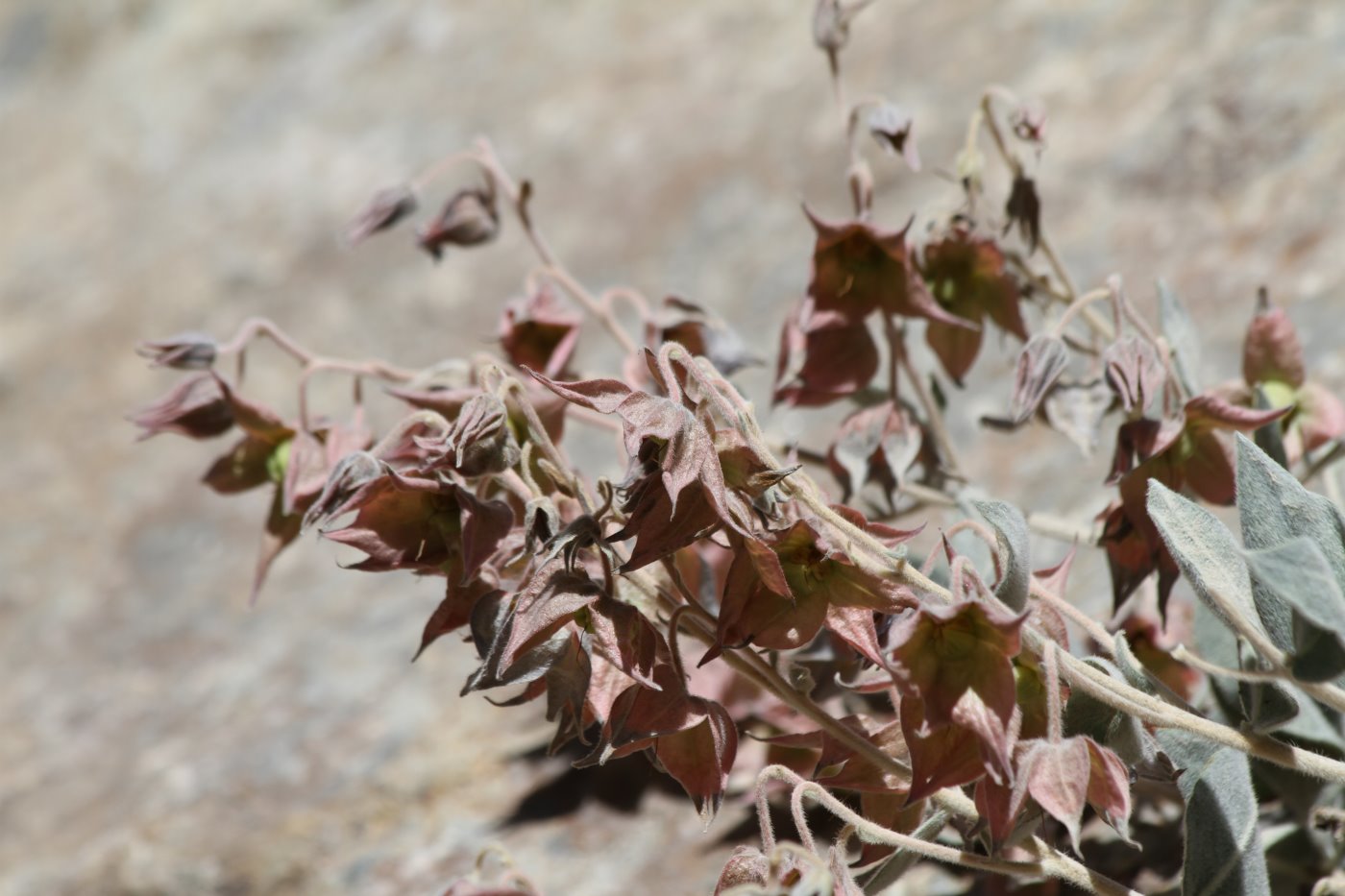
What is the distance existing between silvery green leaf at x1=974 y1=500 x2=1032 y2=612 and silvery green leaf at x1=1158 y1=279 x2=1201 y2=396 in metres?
0.50

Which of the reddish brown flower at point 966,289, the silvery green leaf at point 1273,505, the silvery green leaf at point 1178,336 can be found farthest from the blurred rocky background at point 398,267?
the silvery green leaf at point 1273,505

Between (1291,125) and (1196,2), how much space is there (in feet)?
1.87

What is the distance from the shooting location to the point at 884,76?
3125 mm

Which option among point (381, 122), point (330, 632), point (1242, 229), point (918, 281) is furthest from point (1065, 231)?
point (381, 122)

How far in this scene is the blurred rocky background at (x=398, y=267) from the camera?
1.87m

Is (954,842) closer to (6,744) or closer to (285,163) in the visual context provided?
(6,744)

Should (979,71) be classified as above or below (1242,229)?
above

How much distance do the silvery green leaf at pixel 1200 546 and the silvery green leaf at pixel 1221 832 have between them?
116mm

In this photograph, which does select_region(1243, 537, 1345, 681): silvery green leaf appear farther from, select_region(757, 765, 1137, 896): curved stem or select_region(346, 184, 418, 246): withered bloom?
select_region(346, 184, 418, 246): withered bloom

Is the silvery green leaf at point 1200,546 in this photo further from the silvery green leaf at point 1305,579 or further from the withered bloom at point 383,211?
the withered bloom at point 383,211

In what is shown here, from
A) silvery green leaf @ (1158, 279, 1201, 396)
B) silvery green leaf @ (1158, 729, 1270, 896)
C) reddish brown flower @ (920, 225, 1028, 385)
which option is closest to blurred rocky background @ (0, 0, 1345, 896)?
reddish brown flower @ (920, 225, 1028, 385)

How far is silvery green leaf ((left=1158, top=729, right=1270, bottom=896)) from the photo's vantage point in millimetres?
970

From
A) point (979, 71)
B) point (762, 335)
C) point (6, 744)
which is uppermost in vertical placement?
point (979, 71)

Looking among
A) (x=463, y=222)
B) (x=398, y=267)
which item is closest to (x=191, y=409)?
(x=463, y=222)
